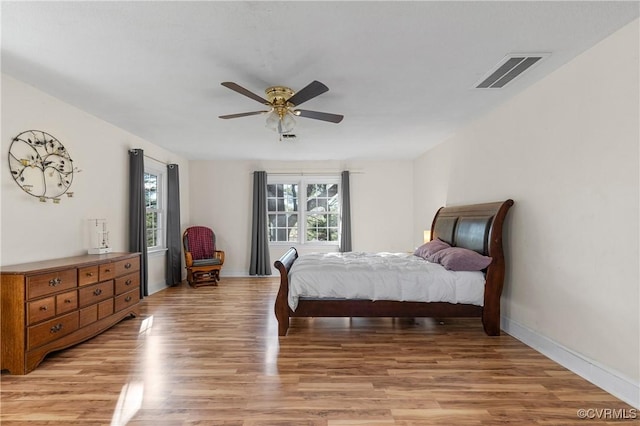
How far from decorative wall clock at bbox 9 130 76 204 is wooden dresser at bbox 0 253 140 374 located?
2.31 ft

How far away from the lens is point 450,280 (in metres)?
3.21

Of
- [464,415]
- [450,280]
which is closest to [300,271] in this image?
[450,280]

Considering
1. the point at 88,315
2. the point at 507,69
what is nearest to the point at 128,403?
the point at 88,315

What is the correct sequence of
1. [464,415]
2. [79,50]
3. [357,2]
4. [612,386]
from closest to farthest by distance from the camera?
[357,2]
[464,415]
[612,386]
[79,50]

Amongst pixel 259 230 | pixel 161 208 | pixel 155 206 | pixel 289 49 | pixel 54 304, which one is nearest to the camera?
pixel 289 49

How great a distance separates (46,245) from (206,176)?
3.72 metres

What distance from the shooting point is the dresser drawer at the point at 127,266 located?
3.59 m

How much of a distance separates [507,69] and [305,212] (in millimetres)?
4793

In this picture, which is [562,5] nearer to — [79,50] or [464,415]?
[464,415]

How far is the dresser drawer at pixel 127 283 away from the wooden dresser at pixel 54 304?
0.01 metres

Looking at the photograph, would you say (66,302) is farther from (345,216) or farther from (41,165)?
(345,216)

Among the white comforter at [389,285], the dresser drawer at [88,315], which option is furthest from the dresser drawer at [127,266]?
the white comforter at [389,285]

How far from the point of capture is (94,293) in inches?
125

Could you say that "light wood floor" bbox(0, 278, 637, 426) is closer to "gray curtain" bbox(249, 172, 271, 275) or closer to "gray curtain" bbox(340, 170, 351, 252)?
"gray curtain" bbox(249, 172, 271, 275)
